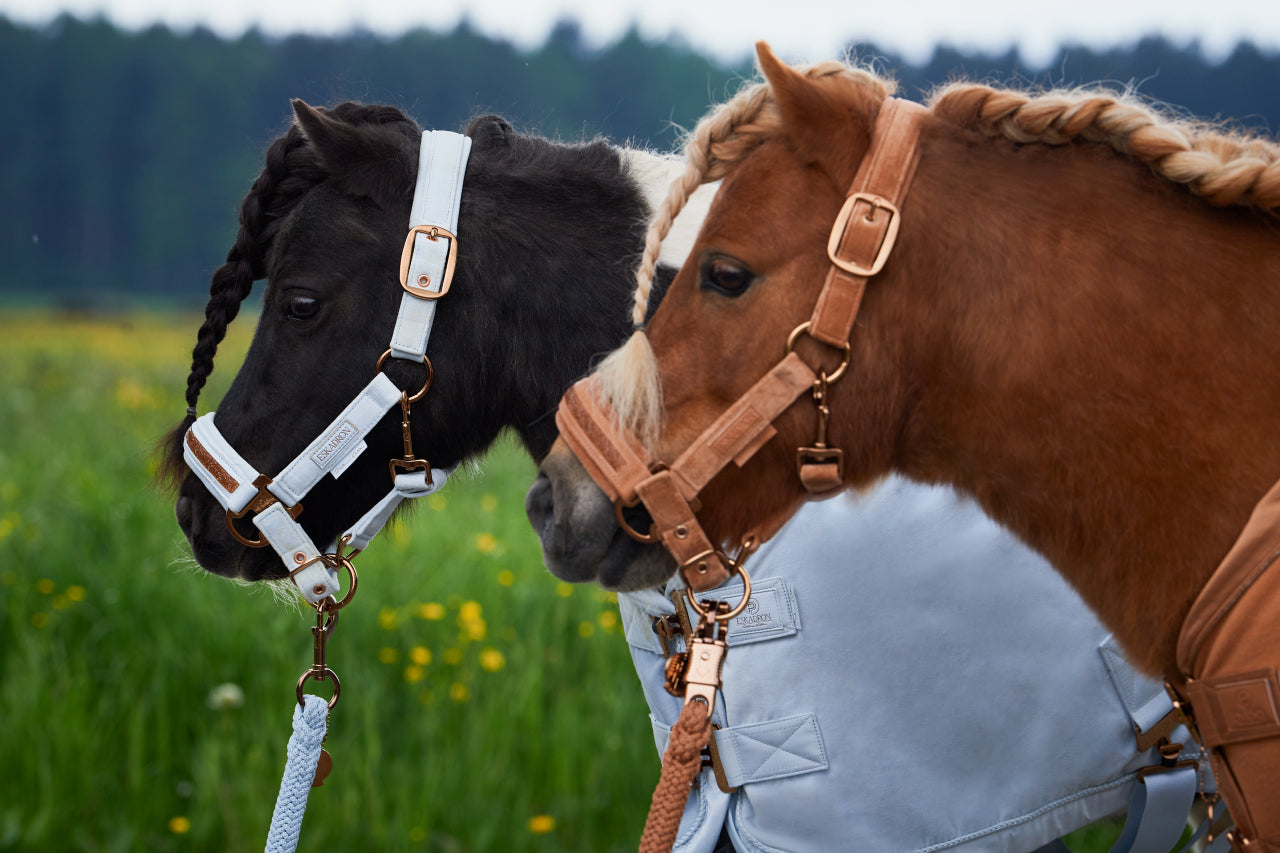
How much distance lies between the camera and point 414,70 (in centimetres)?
596

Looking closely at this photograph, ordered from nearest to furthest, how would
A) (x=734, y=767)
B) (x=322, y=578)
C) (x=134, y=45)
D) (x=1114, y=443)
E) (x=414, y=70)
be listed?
(x=1114, y=443)
(x=734, y=767)
(x=322, y=578)
(x=414, y=70)
(x=134, y=45)

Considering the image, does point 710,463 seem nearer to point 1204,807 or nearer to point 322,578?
point 322,578

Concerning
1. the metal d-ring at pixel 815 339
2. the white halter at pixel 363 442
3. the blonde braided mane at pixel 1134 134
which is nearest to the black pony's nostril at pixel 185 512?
the white halter at pixel 363 442

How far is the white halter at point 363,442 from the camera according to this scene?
2.16m

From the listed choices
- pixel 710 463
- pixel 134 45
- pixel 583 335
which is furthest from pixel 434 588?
pixel 134 45

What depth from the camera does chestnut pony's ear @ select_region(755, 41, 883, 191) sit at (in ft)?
4.86

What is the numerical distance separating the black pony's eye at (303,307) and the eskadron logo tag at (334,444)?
298 millimetres

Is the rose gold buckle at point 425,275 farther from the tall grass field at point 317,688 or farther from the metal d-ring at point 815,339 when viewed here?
the metal d-ring at point 815,339

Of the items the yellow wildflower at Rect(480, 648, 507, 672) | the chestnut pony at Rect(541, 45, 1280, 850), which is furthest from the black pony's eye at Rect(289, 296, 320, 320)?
the yellow wildflower at Rect(480, 648, 507, 672)

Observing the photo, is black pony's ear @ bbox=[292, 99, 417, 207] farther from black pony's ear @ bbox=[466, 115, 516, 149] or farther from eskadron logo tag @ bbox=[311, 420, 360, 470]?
eskadron logo tag @ bbox=[311, 420, 360, 470]

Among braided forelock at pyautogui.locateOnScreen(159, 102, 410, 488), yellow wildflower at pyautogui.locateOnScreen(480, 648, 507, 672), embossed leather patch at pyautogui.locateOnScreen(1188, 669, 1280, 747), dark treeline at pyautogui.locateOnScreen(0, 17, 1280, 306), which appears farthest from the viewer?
dark treeline at pyautogui.locateOnScreen(0, 17, 1280, 306)

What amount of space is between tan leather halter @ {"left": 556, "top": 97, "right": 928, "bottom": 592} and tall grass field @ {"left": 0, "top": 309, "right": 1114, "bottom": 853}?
1037 millimetres

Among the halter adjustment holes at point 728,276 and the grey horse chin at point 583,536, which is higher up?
the halter adjustment holes at point 728,276

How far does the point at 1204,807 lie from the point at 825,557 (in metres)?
1.27
